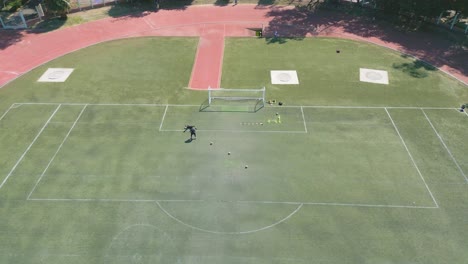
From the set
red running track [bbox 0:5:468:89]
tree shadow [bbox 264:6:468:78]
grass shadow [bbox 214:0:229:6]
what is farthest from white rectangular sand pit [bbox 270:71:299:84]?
grass shadow [bbox 214:0:229:6]

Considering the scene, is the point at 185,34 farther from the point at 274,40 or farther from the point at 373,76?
the point at 373,76

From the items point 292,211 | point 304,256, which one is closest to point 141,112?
point 292,211

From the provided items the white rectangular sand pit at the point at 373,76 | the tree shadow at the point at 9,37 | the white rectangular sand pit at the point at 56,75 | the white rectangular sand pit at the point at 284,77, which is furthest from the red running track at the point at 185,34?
the white rectangular sand pit at the point at 373,76

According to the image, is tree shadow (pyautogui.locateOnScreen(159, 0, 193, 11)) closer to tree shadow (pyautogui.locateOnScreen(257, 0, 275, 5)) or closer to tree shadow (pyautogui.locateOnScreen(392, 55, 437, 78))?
tree shadow (pyautogui.locateOnScreen(257, 0, 275, 5))

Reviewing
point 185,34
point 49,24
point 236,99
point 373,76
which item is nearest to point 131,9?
point 49,24

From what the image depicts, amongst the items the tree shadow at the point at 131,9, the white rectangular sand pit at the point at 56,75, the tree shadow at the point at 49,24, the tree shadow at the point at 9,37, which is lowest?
the white rectangular sand pit at the point at 56,75

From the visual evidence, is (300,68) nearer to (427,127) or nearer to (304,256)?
(427,127)

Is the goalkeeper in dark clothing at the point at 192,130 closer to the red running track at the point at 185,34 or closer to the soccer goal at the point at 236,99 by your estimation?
the soccer goal at the point at 236,99
